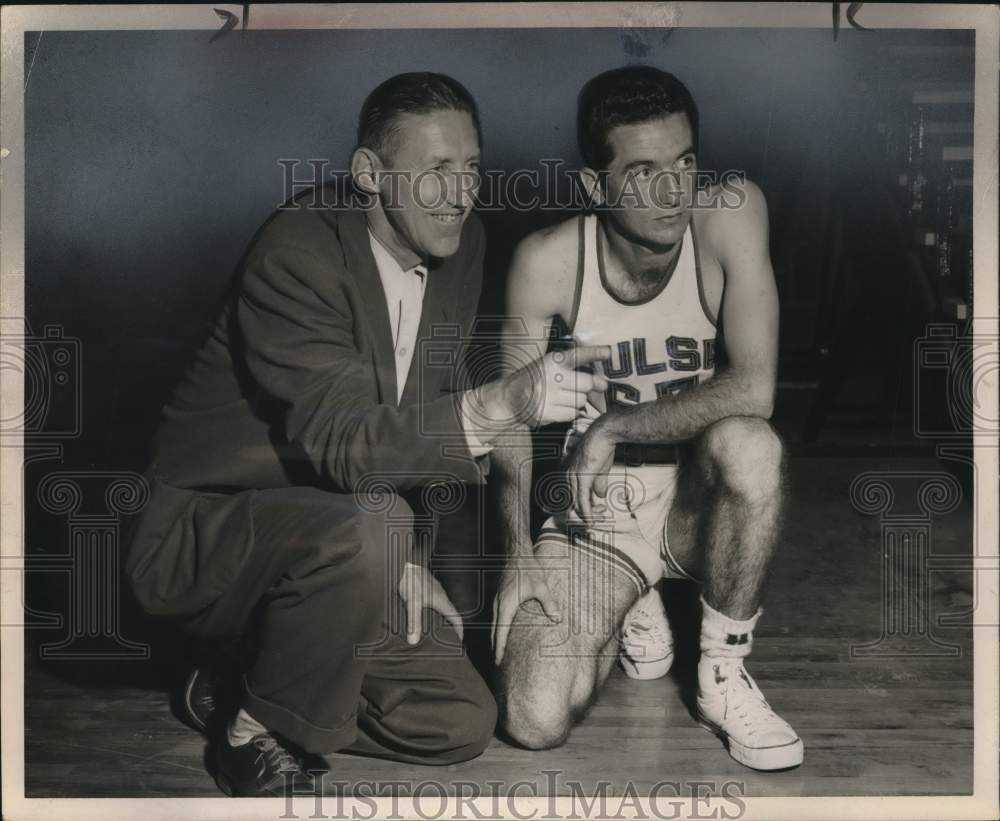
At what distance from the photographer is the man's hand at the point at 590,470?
11.5ft

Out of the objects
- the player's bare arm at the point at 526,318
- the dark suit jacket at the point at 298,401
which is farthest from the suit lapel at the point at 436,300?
the player's bare arm at the point at 526,318

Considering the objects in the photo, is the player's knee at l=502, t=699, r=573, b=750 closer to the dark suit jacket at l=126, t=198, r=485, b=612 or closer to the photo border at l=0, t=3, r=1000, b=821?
the photo border at l=0, t=3, r=1000, b=821

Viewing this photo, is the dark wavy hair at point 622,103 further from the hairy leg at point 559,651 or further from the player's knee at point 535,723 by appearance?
the player's knee at point 535,723

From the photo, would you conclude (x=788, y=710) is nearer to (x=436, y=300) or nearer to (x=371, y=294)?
(x=436, y=300)

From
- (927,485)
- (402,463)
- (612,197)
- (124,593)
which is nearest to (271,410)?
(402,463)

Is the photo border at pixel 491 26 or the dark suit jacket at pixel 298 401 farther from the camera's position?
the photo border at pixel 491 26

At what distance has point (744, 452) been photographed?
3.51 m

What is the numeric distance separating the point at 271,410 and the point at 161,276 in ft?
1.43

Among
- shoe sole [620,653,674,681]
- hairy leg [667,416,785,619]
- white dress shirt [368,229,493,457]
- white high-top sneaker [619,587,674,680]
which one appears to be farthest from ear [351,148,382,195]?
shoe sole [620,653,674,681]

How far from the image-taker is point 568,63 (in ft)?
11.4

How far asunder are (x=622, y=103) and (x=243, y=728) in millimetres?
1711

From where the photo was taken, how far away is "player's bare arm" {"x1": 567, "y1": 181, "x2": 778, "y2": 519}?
11.4 feet

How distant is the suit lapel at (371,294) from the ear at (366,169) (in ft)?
Result: 0.21

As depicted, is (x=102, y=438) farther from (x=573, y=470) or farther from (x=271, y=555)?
(x=573, y=470)
